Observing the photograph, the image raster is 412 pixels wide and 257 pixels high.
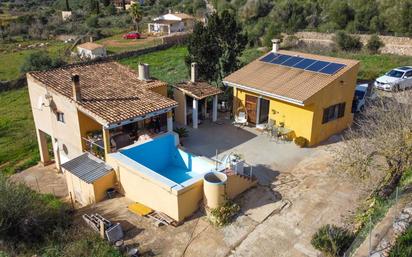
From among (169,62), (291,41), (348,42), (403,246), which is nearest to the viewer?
(403,246)

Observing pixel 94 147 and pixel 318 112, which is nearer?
pixel 94 147

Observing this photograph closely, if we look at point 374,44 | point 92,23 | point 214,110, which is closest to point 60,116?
point 214,110

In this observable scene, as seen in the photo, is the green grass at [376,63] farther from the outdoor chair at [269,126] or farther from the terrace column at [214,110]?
the terrace column at [214,110]

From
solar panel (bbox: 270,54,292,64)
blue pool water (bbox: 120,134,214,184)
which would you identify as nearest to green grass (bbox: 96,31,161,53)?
solar panel (bbox: 270,54,292,64)

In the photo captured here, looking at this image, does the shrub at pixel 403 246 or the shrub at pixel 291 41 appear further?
the shrub at pixel 291 41

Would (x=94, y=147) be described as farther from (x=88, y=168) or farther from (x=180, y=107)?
(x=180, y=107)

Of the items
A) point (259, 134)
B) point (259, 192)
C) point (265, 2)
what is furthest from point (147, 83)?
point (265, 2)

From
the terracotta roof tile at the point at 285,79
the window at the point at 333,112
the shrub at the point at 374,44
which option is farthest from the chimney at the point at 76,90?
the shrub at the point at 374,44
